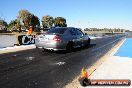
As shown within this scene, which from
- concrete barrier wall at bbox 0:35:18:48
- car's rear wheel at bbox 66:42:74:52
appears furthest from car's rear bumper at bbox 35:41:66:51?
concrete barrier wall at bbox 0:35:18:48

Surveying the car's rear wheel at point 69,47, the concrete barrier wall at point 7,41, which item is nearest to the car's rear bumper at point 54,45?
the car's rear wheel at point 69,47

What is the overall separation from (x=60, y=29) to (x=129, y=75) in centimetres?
830

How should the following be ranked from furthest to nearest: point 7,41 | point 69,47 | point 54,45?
point 7,41
point 69,47
point 54,45

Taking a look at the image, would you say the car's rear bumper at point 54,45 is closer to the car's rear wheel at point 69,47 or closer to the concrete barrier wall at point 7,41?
the car's rear wheel at point 69,47

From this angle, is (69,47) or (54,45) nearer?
(54,45)

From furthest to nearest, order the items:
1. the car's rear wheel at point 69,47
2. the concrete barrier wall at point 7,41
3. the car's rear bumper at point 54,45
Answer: the concrete barrier wall at point 7,41 → the car's rear wheel at point 69,47 → the car's rear bumper at point 54,45

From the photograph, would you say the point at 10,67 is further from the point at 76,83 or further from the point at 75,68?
the point at 76,83

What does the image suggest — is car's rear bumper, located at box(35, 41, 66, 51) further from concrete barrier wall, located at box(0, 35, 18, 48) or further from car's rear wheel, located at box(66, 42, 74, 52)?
concrete barrier wall, located at box(0, 35, 18, 48)

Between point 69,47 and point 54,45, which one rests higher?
point 54,45

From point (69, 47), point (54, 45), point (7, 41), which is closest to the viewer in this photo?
point (54, 45)

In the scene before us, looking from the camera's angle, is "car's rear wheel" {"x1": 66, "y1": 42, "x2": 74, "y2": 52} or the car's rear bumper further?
"car's rear wheel" {"x1": 66, "y1": 42, "x2": 74, "y2": 52}

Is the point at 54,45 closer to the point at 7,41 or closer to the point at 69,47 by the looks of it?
the point at 69,47

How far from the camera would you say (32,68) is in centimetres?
1034

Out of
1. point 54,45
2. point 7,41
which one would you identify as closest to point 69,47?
point 54,45
